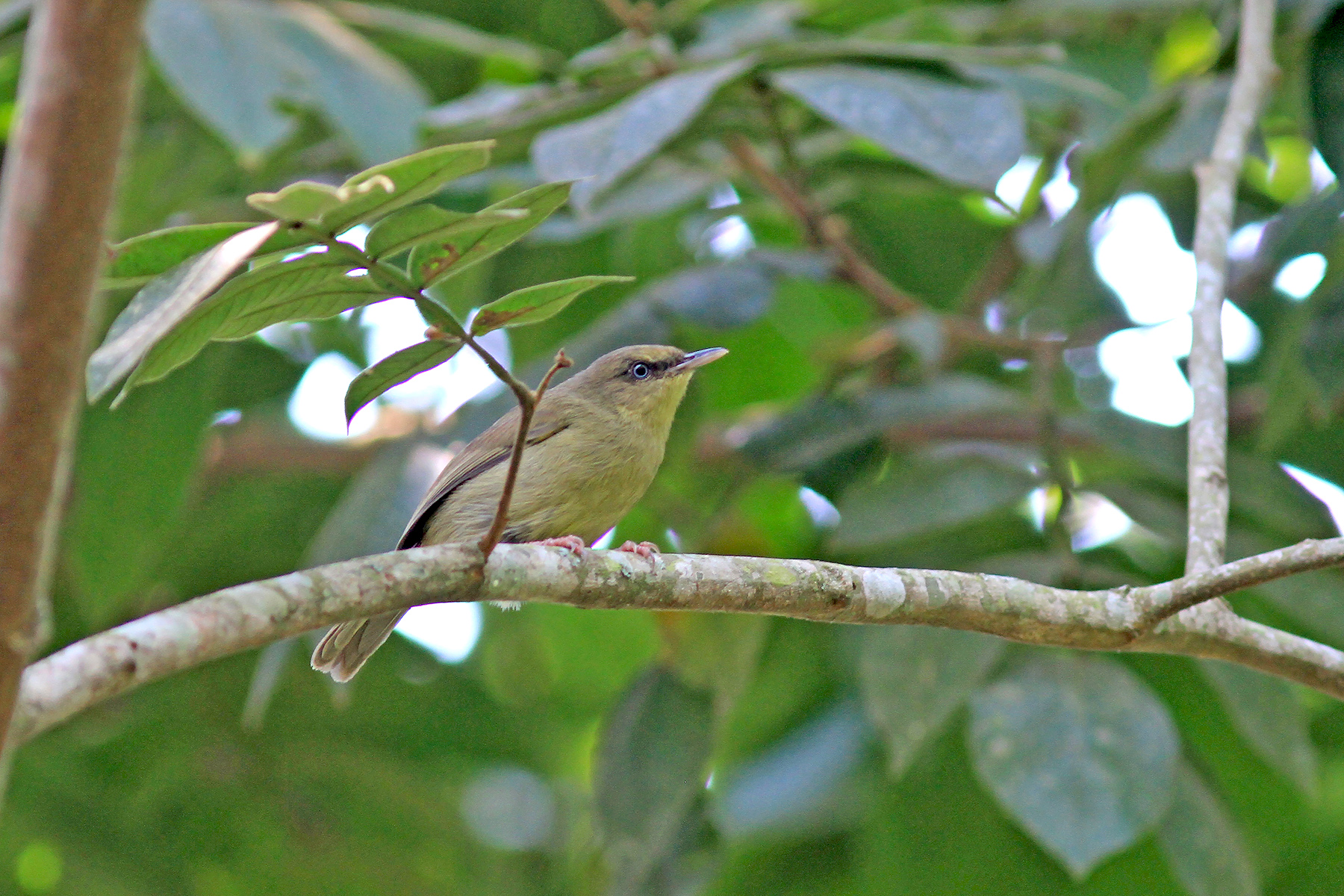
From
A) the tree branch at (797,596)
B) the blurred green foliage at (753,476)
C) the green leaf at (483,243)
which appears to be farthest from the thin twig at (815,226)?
the green leaf at (483,243)

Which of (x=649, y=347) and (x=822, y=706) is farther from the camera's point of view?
→ (x=822, y=706)

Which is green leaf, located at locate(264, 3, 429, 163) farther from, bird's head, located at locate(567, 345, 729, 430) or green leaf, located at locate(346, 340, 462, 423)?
green leaf, located at locate(346, 340, 462, 423)

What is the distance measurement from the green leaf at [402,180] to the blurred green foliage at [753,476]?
1.64 m

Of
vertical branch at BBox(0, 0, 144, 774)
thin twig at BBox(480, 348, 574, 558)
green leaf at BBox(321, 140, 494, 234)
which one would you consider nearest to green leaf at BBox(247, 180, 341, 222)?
green leaf at BBox(321, 140, 494, 234)

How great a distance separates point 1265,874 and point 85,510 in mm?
4117

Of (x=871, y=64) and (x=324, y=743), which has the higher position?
(x=871, y=64)

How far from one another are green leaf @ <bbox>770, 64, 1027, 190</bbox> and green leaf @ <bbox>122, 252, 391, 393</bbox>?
1.89m

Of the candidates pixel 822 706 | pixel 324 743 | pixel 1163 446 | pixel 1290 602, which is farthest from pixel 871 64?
pixel 324 743

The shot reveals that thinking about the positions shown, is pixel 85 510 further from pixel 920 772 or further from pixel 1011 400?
pixel 1011 400

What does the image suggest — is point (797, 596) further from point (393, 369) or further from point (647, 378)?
point (647, 378)

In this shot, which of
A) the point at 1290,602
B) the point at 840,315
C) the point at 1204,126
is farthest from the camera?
the point at 840,315

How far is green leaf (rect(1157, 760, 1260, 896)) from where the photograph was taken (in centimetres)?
337

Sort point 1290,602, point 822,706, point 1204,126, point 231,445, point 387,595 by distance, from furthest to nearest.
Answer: point 231,445, point 822,706, point 1204,126, point 1290,602, point 387,595

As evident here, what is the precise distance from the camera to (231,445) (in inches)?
210
